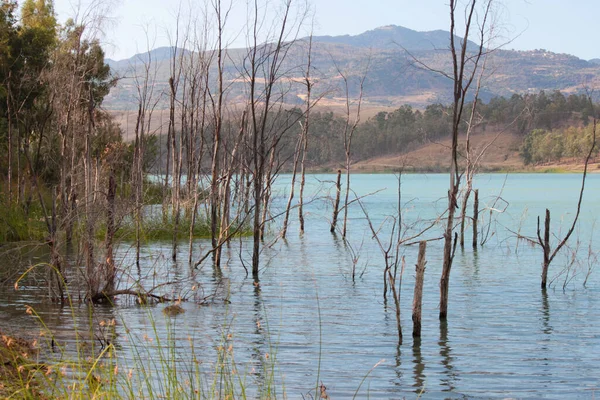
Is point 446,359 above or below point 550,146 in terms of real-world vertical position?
below

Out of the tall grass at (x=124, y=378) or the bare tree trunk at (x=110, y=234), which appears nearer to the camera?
the tall grass at (x=124, y=378)

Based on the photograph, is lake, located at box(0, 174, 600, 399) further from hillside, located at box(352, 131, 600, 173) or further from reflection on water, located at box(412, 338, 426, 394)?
hillside, located at box(352, 131, 600, 173)

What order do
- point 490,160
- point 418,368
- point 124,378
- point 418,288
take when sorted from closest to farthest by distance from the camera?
point 124,378 → point 418,368 → point 418,288 → point 490,160

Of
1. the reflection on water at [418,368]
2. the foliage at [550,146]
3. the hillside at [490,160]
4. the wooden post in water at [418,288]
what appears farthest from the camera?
the hillside at [490,160]

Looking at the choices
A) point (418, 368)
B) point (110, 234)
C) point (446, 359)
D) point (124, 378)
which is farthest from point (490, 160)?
point (124, 378)

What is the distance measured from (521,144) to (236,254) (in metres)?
97.3

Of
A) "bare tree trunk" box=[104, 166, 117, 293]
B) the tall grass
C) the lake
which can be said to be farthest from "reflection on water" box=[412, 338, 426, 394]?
"bare tree trunk" box=[104, 166, 117, 293]

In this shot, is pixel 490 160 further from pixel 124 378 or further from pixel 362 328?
pixel 124 378

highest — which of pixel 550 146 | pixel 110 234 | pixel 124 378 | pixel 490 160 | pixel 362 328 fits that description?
pixel 550 146

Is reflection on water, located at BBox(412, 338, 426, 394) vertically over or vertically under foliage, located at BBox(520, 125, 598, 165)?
under

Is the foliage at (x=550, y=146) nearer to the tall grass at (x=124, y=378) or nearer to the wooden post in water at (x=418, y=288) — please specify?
the wooden post in water at (x=418, y=288)

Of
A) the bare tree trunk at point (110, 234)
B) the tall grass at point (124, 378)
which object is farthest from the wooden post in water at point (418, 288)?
the bare tree trunk at point (110, 234)

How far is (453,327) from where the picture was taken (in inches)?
443

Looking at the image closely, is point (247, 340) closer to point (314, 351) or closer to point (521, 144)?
point (314, 351)
